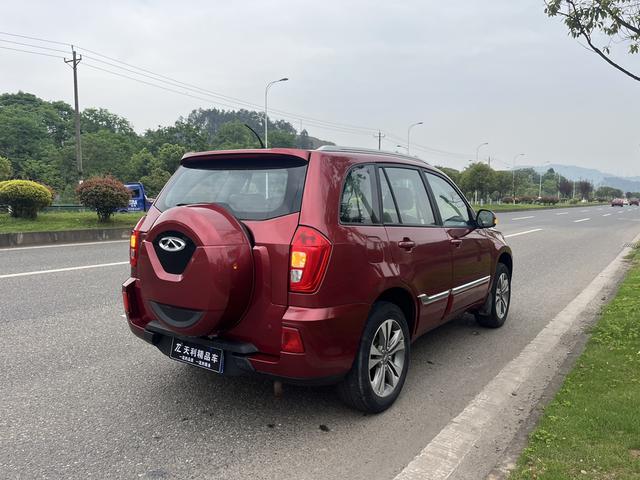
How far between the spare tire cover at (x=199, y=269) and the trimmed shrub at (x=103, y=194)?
13041 mm

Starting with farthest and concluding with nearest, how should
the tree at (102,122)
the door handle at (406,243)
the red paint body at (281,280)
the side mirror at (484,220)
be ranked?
the tree at (102,122) → the side mirror at (484,220) → the door handle at (406,243) → the red paint body at (281,280)

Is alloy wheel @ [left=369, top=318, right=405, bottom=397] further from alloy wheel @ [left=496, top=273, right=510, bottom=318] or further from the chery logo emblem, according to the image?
alloy wheel @ [left=496, top=273, right=510, bottom=318]

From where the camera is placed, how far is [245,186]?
3268 mm

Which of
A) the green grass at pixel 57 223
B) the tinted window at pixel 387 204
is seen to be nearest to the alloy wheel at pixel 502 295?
the tinted window at pixel 387 204

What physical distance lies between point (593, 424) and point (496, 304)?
263 cm

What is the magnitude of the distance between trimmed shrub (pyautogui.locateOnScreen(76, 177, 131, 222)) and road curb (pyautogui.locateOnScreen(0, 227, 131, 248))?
0.94 meters

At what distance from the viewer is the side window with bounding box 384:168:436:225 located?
379 cm

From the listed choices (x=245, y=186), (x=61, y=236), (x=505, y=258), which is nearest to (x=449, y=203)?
(x=505, y=258)

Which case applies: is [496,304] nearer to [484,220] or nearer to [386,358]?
[484,220]

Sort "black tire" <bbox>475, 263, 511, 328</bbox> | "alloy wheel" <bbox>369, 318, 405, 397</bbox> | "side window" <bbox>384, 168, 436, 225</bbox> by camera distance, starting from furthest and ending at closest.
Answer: "black tire" <bbox>475, 263, 511, 328</bbox> < "side window" <bbox>384, 168, 436, 225</bbox> < "alloy wheel" <bbox>369, 318, 405, 397</bbox>

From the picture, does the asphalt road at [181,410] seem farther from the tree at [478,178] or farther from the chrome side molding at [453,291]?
the tree at [478,178]

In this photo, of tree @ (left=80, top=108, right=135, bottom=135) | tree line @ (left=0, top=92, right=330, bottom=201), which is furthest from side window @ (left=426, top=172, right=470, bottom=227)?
tree @ (left=80, top=108, right=135, bottom=135)

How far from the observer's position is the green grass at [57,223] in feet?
43.6

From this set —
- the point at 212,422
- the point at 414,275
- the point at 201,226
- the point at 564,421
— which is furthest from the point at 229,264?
the point at 564,421
